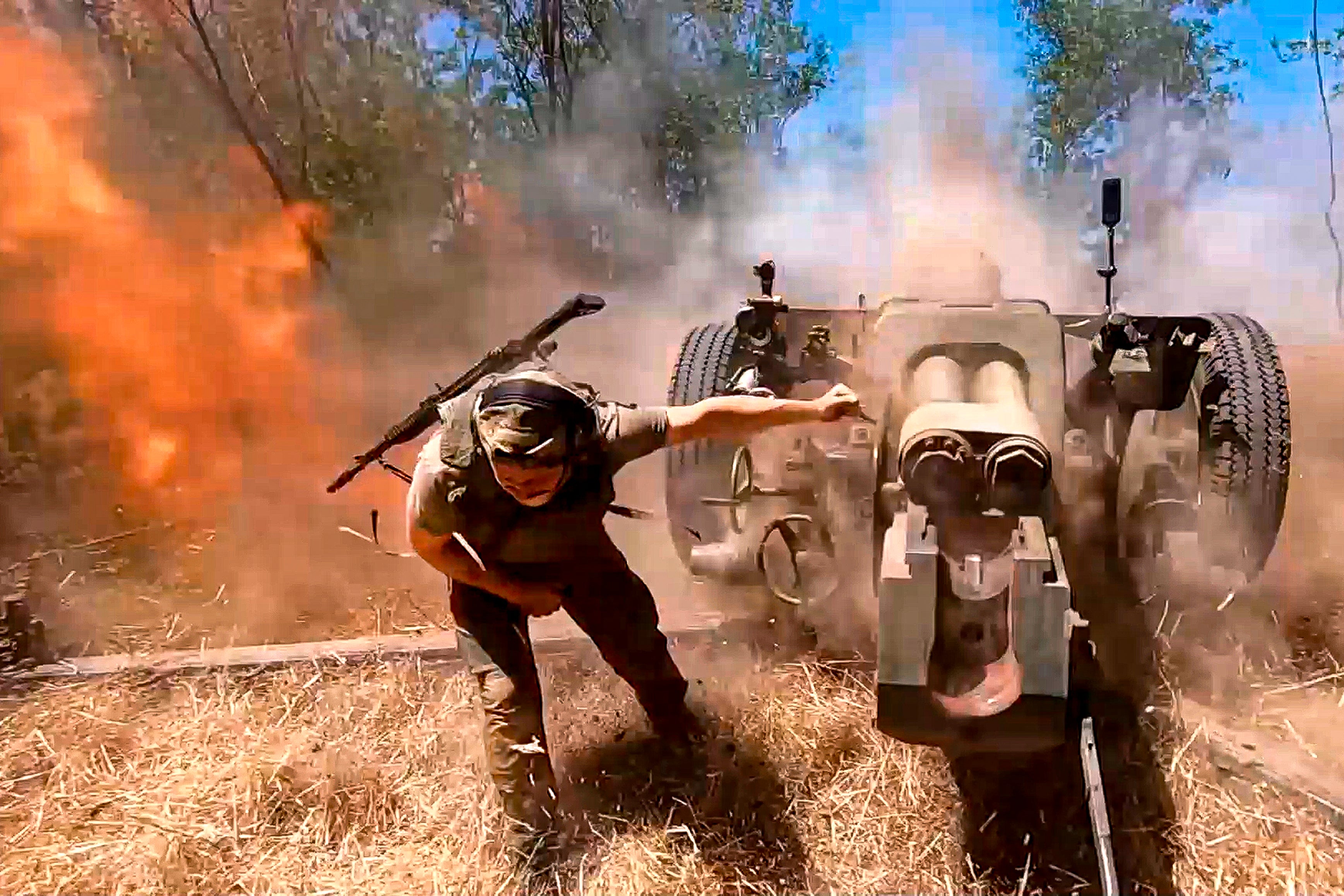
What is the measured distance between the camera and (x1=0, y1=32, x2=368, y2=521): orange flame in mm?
6430

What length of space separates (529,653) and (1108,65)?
5718 mm

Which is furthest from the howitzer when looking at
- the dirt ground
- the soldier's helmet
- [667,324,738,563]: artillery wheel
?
the soldier's helmet

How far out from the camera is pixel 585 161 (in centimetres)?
767

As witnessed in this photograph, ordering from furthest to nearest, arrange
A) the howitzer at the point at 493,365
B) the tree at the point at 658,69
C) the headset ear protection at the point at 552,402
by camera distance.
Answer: the tree at the point at 658,69
the howitzer at the point at 493,365
the headset ear protection at the point at 552,402

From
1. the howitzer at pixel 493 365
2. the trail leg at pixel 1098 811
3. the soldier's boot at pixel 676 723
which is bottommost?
the soldier's boot at pixel 676 723

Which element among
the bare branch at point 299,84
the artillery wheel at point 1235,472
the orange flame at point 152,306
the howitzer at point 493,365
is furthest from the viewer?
the bare branch at point 299,84

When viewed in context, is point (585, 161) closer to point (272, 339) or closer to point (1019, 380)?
point (272, 339)

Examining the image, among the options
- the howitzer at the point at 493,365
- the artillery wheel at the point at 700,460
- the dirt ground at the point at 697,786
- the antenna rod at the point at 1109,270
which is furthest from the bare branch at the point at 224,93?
the antenna rod at the point at 1109,270

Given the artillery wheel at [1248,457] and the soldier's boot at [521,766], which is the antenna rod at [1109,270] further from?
the soldier's boot at [521,766]

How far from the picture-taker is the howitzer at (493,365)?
4574mm

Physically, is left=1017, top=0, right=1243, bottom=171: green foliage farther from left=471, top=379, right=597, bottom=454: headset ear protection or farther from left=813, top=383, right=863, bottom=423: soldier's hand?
left=471, top=379, right=597, bottom=454: headset ear protection

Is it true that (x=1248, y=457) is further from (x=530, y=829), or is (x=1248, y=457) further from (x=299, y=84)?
(x=299, y=84)

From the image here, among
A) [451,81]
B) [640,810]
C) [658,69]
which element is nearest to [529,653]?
[640,810]

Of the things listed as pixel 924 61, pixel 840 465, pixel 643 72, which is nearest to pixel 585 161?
pixel 643 72
